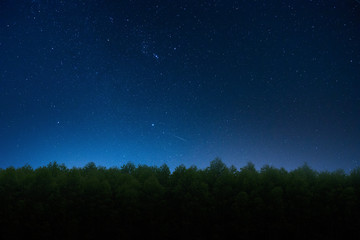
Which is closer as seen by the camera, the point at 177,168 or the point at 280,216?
the point at 280,216

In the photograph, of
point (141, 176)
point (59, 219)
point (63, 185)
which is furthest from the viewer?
point (141, 176)

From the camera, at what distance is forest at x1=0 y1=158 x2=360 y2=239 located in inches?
382

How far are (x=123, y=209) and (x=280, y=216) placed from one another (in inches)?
238

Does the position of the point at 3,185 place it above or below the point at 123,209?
above

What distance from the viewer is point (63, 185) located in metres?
10.3

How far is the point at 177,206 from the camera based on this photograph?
33.7 ft

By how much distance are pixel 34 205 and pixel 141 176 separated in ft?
13.5

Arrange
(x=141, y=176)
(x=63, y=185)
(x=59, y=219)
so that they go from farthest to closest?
(x=141, y=176), (x=63, y=185), (x=59, y=219)

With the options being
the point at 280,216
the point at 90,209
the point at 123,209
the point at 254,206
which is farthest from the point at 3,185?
the point at 280,216

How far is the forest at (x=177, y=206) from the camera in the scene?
9695 mm

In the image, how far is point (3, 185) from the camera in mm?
10164

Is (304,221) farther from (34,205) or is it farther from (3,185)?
(3,185)

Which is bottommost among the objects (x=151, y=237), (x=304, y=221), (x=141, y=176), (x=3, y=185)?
(x=151, y=237)

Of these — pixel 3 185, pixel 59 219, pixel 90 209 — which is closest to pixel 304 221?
pixel 90 209
